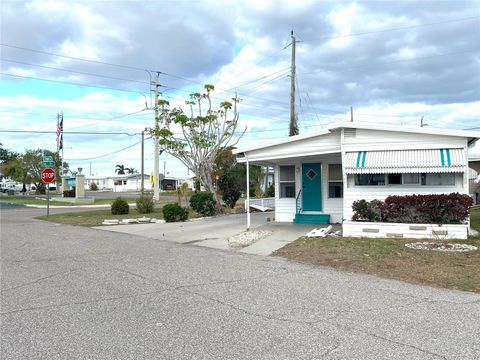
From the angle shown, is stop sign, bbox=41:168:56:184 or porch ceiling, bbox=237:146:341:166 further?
stop sign, bbox=41:168:56:184

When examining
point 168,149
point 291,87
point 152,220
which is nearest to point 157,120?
point 168,149

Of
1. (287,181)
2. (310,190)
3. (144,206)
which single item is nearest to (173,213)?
(287,181)

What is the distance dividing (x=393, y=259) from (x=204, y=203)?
13.2m

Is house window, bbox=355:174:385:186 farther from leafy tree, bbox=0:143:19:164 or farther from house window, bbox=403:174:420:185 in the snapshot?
leafy tree, bbox=0:143:19:164

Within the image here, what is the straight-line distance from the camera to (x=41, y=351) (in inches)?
178

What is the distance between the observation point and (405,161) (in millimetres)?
13062

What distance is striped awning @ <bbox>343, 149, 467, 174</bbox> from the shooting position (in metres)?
12.6

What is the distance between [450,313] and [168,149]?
19.3 m

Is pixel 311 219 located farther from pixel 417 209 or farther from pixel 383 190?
pixel 417 209

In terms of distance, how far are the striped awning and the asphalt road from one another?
520 centimetres

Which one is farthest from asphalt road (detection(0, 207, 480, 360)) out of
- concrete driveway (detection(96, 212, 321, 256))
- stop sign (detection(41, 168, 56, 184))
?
stop sign (detection(41, 168, 56, 184))

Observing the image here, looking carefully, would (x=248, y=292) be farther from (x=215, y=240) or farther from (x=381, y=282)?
(x=215, y=240)

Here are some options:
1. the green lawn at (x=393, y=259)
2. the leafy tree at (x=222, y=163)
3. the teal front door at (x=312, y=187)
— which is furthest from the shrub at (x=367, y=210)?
the leafy tree at (x=222, y=163)

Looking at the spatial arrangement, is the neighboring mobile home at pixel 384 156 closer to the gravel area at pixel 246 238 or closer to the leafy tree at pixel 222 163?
the gravel area at pixel 246 238
